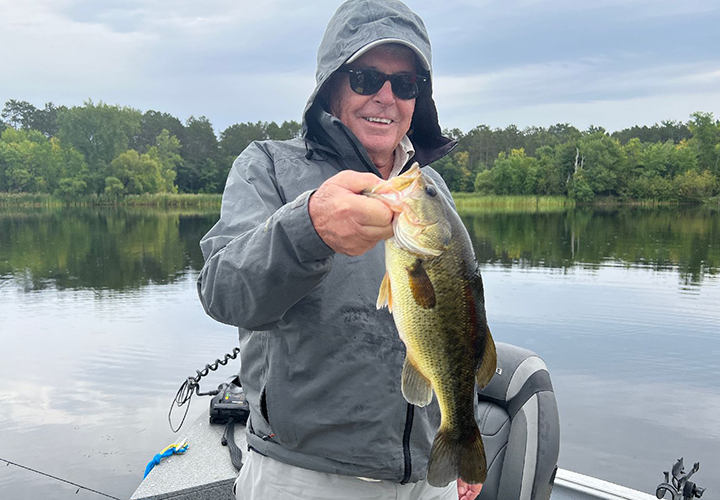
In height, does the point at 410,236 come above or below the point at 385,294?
above

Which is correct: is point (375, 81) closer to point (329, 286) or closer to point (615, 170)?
point (329, 286)

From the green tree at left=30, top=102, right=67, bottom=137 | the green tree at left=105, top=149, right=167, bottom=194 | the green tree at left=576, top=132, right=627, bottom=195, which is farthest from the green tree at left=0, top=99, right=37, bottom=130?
the green tree at left=576, top=132, right=627, bottom=195

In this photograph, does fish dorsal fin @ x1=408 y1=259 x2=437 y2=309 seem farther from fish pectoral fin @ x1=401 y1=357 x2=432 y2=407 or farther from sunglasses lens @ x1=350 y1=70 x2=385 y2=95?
sunglasses lens @ x1=350 y1=70 x2=385 y2=95

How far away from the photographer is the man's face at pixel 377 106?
2.33m

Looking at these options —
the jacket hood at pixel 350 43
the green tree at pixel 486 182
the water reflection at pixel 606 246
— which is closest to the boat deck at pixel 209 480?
the jacket hood at pixel 350 43

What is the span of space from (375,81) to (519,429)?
2116mm

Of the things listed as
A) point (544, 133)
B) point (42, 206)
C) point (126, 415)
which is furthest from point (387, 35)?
point (544, 133)

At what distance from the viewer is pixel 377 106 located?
234cm

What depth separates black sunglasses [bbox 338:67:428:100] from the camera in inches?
90.9

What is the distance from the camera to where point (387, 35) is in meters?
2.23

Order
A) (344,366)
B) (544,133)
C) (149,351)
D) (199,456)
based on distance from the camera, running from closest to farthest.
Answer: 1. (344,366)
2. (199,456)
3. (149,351)
4. (544,133)

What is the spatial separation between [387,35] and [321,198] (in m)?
0.99

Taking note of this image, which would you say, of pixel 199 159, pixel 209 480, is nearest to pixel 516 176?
pixel 199 159

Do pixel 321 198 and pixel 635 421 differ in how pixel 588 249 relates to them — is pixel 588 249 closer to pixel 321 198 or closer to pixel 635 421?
pixel 635 421
